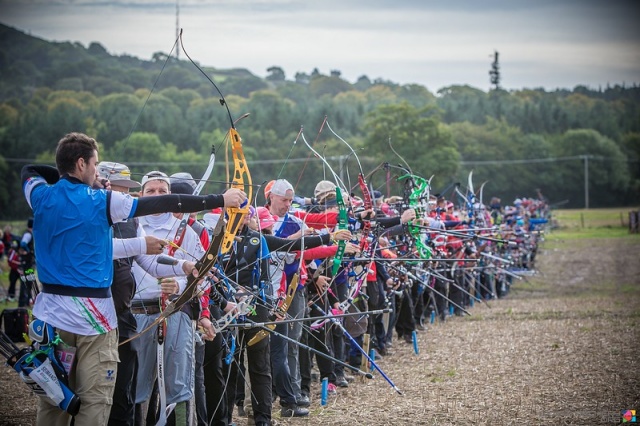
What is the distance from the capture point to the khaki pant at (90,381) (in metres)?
5.28

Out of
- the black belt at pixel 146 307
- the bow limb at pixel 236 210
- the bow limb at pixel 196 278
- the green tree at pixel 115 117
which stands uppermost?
the green tree at pixel 115 117

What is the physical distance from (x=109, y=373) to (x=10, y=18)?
9737 centimetres

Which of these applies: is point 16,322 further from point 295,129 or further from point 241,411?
point 295,129

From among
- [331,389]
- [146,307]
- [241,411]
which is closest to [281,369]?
[241,411]

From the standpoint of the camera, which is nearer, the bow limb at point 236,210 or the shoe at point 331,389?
the bow limb at point 236,210

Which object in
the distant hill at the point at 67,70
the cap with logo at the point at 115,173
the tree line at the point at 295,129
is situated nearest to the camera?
the cap with logo at the point at 115,173

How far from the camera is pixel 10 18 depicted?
314 feet

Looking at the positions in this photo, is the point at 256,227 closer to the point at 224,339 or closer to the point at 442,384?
the point at 224,339

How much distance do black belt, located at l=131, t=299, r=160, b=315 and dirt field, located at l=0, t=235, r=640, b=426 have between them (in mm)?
2171

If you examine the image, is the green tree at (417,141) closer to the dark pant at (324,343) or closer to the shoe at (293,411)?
the dark pant at (324,343)

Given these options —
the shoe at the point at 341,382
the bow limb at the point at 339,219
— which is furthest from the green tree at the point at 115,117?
the bow limb at the point at 339,219

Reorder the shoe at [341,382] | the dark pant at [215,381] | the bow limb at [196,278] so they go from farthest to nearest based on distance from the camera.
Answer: the shoe at [341,382]
the dark pant at [215,381]
the bow limb at [196,278]

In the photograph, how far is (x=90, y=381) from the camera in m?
5.31

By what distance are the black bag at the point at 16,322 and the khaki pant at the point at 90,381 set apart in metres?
7.41
